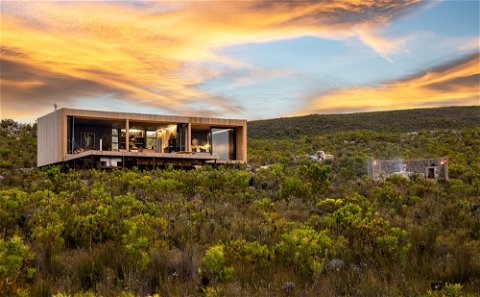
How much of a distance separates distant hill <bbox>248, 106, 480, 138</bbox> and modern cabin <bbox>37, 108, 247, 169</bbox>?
32428 mm

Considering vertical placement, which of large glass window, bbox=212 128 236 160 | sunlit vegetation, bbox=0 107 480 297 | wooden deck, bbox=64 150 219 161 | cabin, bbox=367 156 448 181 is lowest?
sunlit vegetation, bbox=0 107 480 297

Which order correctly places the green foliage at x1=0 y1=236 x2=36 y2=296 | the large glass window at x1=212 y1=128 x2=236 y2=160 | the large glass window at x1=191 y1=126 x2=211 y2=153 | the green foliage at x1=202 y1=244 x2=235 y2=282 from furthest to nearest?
the large glass window at x1=212 y1=128 x2=236 y2=160, the large glass window at x1=191 y1=126 x2=211 y2=153, the green foliage at x1=202 y1=244 x2=235 y2=282, the green foliage at x1=0 y1=236 x2=36 y2=296

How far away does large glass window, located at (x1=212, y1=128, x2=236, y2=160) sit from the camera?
3040cm

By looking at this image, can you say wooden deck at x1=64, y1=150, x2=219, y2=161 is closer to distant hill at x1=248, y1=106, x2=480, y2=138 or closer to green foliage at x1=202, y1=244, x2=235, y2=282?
green foliage at x1=202, y1=244, x2=235, y2=282

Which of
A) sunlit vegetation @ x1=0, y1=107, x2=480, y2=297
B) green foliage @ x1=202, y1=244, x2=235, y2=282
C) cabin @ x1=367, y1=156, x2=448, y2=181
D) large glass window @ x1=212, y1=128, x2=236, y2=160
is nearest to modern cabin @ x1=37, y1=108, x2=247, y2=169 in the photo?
large glass window @ x1=212, y1=128, x2=236, y2=160

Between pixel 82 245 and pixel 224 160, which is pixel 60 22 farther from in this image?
pixel 82 245

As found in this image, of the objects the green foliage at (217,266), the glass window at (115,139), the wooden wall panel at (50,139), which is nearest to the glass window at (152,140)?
the glass window at (115,139)

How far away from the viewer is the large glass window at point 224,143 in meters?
30.4

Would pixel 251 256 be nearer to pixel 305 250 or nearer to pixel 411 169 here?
pixel 305 250

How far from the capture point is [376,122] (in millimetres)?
68250

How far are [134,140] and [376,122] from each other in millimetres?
46313

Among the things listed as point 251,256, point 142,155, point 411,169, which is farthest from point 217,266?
point 142,155

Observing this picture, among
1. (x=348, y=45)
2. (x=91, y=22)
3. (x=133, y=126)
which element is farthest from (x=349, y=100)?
(x=91, y=22)

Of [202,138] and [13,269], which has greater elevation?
[202,138]
